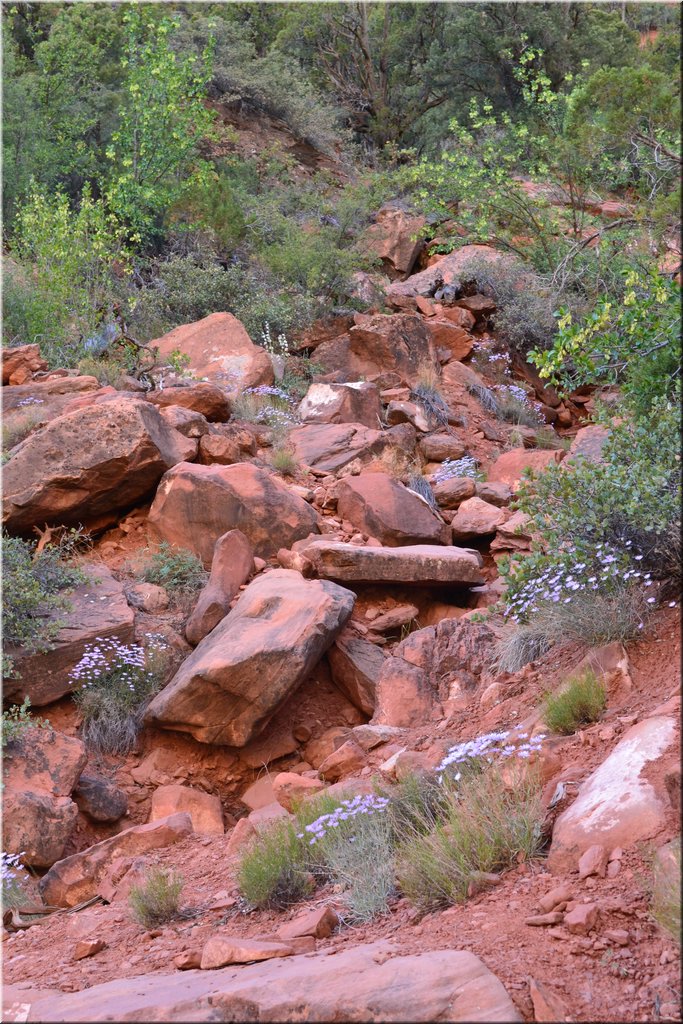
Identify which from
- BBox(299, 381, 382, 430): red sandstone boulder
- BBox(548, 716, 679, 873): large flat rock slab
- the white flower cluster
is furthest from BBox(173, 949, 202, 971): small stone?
the white flower cluster

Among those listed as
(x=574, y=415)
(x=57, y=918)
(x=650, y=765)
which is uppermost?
(x=650, y=765)

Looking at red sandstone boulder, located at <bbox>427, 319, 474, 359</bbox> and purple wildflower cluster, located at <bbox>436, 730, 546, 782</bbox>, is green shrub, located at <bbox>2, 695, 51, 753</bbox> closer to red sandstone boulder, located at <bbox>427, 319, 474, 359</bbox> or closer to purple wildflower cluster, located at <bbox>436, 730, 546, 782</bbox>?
purple wildflower cluster, located at <bbox>436, 730, 546, 782</bbox>

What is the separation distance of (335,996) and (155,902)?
1.87 metres

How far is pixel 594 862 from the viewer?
349 cm

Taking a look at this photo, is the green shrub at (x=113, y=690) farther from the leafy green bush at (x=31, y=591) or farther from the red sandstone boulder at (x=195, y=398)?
the red sandstone boulder at (x=195, y=398)

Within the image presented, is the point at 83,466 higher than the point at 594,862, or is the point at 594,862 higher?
the point at 83,466

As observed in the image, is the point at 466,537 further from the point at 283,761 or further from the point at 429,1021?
the point at 429,1021

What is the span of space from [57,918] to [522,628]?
9.69 feet

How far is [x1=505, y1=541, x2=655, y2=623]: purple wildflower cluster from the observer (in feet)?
16.6

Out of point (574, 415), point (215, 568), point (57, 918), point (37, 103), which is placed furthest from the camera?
point (37, 103)

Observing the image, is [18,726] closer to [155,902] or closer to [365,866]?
[155,902]

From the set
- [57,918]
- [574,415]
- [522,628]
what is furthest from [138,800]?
[574,415]

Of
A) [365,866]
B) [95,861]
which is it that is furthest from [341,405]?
[365,866]

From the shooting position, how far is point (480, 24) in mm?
20766
